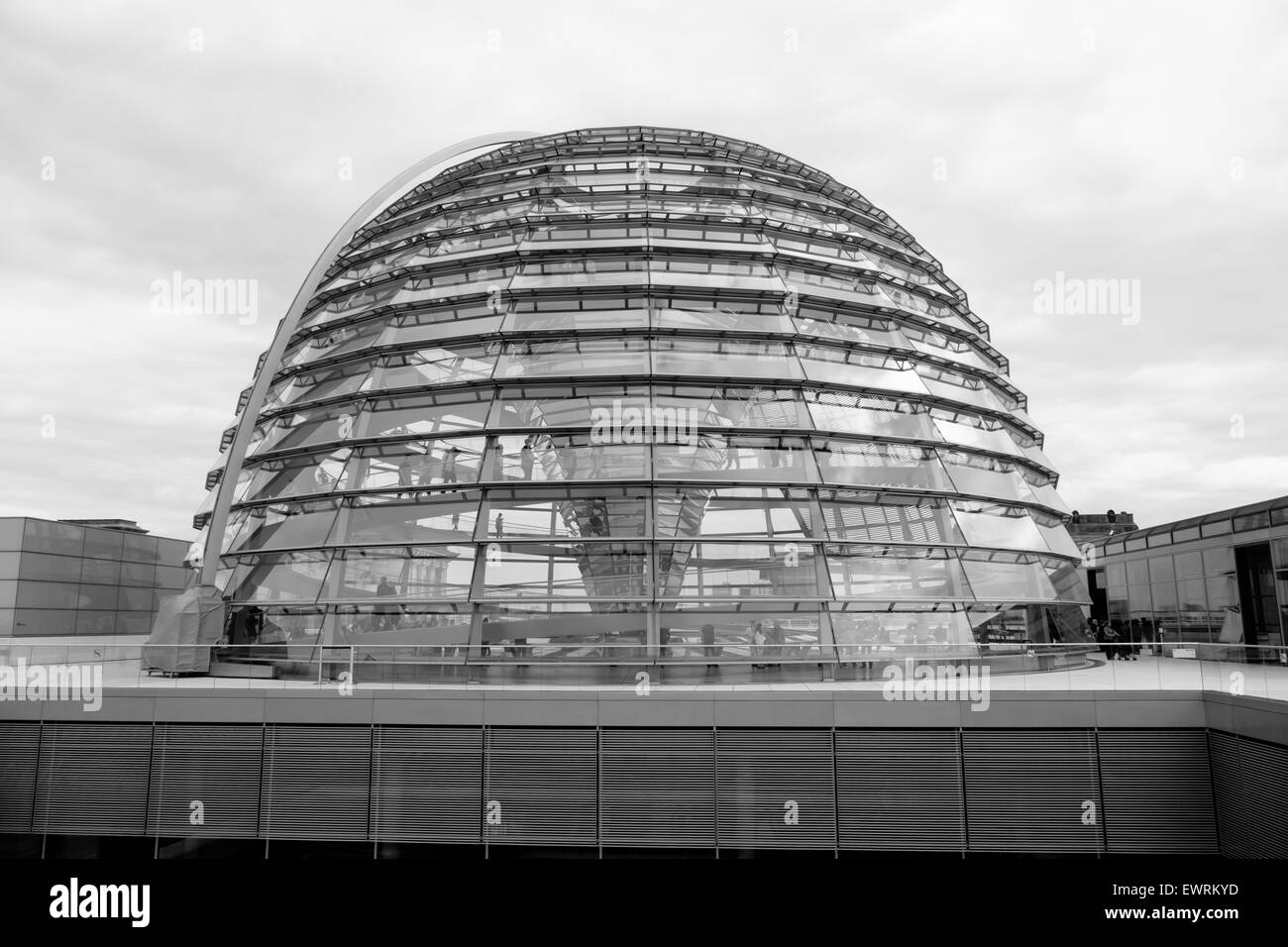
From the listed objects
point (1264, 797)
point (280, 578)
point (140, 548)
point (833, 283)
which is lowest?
point (1264, 797)

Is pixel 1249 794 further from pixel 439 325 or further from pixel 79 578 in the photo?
pixel 79 578

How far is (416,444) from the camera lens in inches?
754

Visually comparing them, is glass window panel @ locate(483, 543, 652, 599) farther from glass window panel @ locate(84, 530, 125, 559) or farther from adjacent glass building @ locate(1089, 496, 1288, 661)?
glass window panel @ locate(84, 530, 125, 559)

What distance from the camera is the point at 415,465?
62.0 feet

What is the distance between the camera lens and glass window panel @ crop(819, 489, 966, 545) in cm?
1805

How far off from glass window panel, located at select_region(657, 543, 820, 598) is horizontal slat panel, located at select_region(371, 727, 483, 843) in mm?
4594

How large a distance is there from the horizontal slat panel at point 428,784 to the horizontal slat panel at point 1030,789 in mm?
7687

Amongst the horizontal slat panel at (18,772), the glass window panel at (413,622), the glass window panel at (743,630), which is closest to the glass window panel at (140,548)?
the horizontal slat panel at (18,772)

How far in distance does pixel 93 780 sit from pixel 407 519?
677 centimetres

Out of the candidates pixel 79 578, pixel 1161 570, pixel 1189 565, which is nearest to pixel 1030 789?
pixel 1189 565

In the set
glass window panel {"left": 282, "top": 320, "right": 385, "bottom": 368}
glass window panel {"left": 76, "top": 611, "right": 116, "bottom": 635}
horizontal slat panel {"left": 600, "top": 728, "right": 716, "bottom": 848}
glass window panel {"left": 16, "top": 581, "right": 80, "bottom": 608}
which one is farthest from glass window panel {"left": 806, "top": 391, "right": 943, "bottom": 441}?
glass window panel {"left": 76, "top": 611, "right": 116, "bottom": 635}

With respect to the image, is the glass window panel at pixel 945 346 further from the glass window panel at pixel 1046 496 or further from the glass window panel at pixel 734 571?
Result: the glass window panel at pixel 734 571
